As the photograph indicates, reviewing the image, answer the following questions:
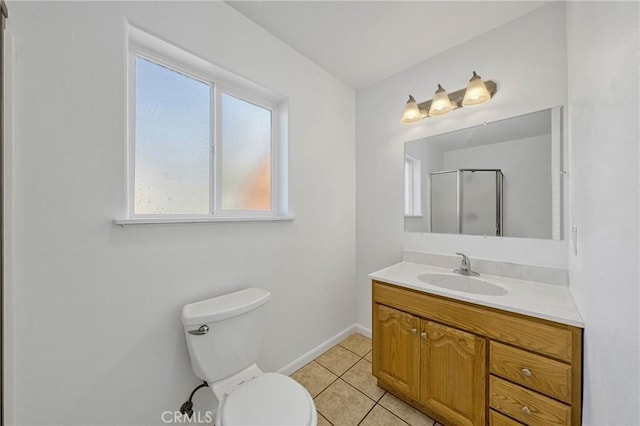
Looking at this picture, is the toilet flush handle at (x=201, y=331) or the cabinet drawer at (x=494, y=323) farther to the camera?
the toilet flush handle at (x=201, y=331)

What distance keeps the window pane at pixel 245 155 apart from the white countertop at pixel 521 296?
3.38ft

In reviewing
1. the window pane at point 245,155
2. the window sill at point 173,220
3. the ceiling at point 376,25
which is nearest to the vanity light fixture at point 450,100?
the ceiling at point 376,25

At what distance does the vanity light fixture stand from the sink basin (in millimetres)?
1207

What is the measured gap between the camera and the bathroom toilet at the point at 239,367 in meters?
0.94

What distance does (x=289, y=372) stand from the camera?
5.77 feet

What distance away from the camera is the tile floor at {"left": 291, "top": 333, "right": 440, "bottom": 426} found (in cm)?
138

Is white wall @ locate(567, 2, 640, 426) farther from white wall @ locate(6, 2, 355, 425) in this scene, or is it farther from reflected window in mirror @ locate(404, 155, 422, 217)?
white wall @ locate(6, 2, 355, 425)

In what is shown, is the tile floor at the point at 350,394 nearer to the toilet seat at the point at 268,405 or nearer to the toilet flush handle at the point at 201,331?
the toilet seat at the point at 268,405

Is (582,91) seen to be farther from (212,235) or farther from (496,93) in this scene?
(212,235)

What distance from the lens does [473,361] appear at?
46.5 inches

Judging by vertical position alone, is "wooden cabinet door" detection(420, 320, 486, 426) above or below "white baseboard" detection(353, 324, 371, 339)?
above

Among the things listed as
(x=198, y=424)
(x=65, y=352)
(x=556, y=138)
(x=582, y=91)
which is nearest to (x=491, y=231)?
(x=556, y=138)

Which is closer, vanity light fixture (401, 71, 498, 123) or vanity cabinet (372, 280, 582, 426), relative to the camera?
vanity cabinet (372, 280, 582, 426)

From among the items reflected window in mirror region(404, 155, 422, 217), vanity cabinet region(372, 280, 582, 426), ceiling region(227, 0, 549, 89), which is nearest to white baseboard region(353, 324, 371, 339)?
vanity cabinet region(372, 280, 582, 426)
